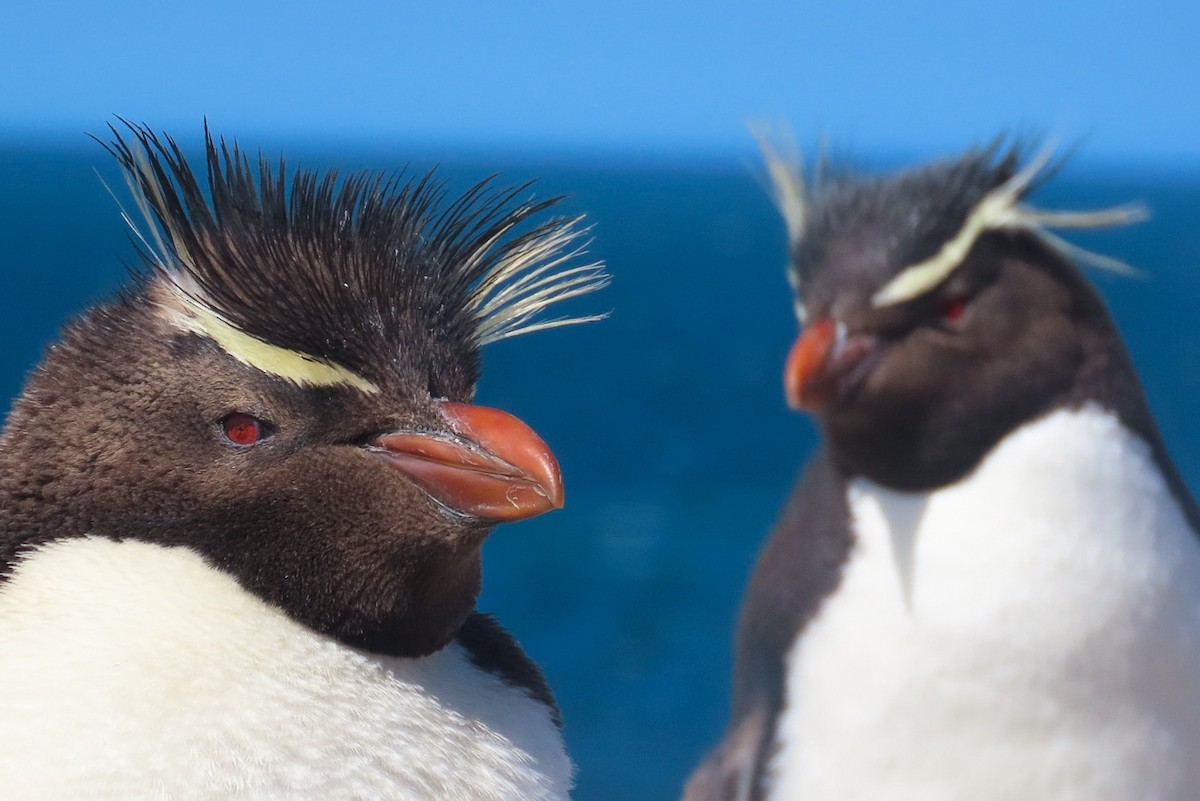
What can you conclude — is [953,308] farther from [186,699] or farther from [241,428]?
[186,699]

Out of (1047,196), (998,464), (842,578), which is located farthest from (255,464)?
(1047,196)

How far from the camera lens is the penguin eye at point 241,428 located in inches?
51.8

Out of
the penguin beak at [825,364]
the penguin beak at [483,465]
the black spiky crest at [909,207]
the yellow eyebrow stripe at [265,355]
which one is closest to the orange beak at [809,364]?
the penguin beak at [825,364]

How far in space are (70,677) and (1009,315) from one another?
115cm

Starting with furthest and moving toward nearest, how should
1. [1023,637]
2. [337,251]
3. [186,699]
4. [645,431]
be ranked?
[645,431], [1023,637], [337,251], [186,699]

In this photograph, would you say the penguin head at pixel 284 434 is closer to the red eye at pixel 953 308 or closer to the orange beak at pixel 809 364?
the orange beak at pixel 809 364

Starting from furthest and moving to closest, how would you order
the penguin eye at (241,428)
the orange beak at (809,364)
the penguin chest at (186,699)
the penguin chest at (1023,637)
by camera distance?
1. the penguin chest at (1023,637)
2. the orange beak at (809,364)
3. the penguin eye at (241,428)
4. the penguin chest at (186,699)

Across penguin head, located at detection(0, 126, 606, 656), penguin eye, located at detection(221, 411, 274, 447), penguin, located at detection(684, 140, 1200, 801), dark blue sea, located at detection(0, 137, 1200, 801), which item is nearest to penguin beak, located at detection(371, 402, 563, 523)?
penguin head, located at detection(0, 126, 606, 656)

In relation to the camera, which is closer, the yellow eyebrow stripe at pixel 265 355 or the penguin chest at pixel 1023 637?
the yellow eyebrow stripe at pixel 265 355

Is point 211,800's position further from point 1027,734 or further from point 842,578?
point 1027,734

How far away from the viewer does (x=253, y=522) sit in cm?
130

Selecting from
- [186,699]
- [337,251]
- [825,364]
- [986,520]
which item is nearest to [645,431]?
[986,520]

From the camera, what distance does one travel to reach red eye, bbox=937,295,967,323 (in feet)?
5.57

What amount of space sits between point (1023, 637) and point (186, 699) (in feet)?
3.37
